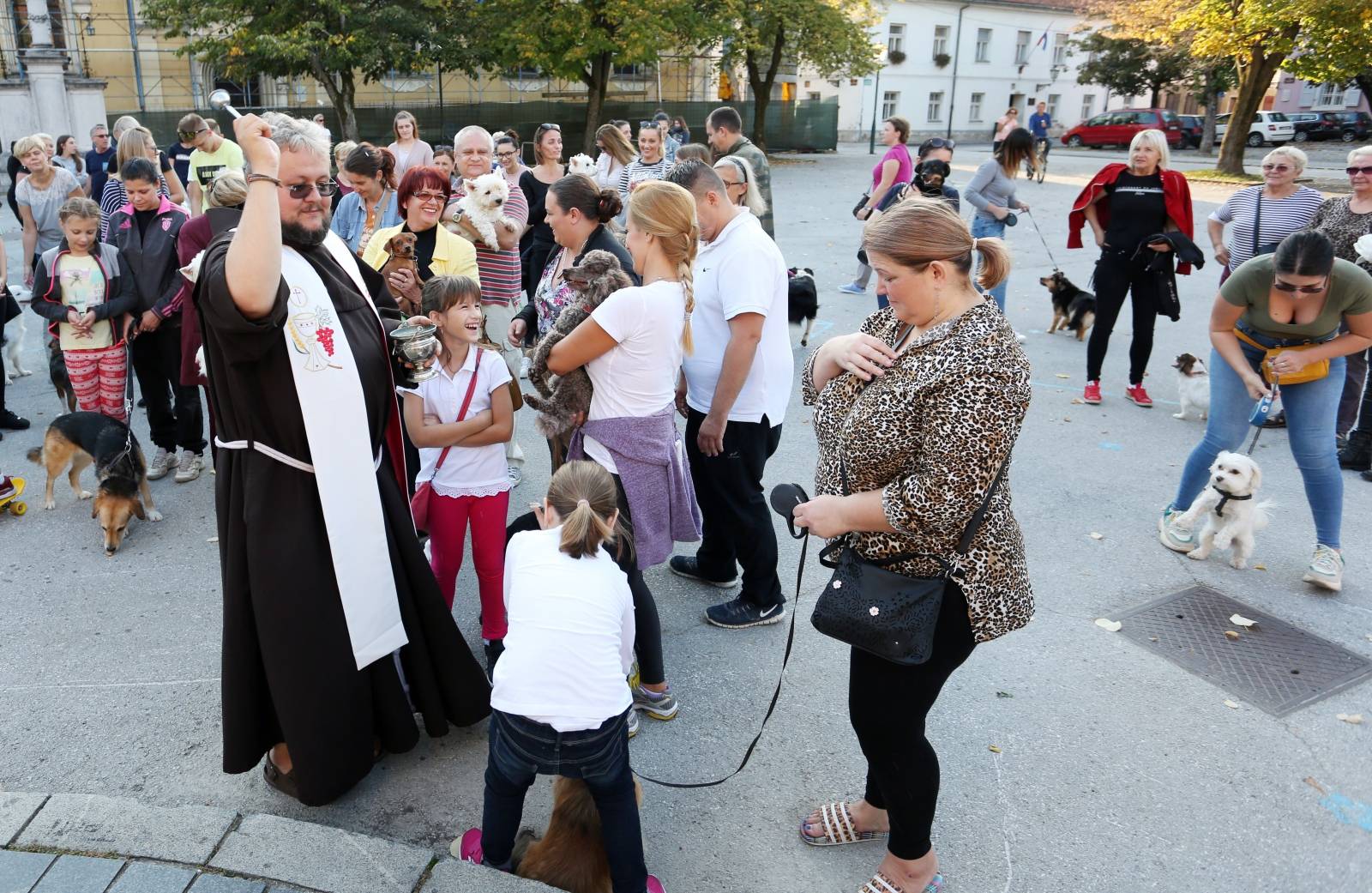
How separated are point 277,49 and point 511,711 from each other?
2402 centimetres

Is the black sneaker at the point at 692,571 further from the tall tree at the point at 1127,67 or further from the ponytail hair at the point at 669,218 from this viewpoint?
→ the tall tree at the point at 1127,67

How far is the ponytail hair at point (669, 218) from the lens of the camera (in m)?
3.36

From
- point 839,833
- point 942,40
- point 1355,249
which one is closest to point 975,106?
point 942,40

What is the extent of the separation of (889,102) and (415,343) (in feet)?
169

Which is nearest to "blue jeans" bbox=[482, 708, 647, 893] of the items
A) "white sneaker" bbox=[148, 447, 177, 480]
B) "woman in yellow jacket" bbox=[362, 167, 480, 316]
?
"woman in yellow jacket" bbox=[362, 167, 480, 316]

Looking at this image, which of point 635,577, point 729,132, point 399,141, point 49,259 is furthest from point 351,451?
point 399,141

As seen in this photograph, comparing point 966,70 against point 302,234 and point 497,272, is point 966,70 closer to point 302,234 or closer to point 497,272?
point 497,272

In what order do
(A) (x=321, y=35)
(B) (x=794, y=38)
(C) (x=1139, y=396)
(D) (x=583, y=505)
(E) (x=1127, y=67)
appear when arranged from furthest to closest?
(E) (x=1127, y=67), (B) (x=794, y=38), (A) (x=321, y=35), (C) (x=1139, y=396), (D) (x=583, y=505)

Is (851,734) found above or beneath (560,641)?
beneath

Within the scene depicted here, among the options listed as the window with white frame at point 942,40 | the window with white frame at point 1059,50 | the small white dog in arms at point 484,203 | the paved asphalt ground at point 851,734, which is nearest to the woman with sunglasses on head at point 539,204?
the small white dog in arms at point 484,203

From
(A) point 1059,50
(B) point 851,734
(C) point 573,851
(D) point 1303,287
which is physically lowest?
(B) point 851,734

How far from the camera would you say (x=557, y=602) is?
2596 mm

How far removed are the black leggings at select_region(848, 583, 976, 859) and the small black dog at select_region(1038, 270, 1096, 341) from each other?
7.75 m

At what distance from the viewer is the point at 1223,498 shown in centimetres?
485
